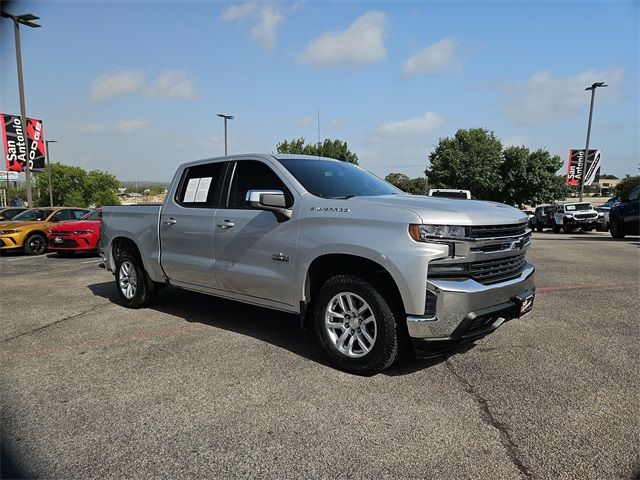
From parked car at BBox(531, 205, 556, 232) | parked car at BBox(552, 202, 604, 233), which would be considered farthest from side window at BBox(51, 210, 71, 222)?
parked car at BBox(531, 205, 556, 232)

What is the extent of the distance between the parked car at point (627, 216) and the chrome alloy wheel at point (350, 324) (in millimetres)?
16084

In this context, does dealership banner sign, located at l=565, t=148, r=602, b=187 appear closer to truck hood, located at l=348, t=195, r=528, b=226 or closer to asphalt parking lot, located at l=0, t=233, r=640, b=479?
asphalt parking lot, located at l=0, t=233, r=640, b=479

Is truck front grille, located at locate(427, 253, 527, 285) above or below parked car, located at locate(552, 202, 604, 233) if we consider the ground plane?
above

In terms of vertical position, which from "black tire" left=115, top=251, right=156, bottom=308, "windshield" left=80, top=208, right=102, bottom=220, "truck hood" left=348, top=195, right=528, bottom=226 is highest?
"truck hood" left=348, top=195, right=528, bottom=226

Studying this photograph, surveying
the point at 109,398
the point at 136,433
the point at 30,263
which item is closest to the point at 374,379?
the point at 136,433

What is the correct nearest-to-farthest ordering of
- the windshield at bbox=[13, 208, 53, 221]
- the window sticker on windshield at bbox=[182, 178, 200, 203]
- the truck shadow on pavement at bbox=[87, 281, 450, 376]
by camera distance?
the truck shadow on pavement at bbox=[87, 281, 450, 376], the window sticker on windshield at bbox=[182, 178, 200, 203], the windshield at bbox=[13, 208, 53, 221]

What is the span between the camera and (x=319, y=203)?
13.7 feet

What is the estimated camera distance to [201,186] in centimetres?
545

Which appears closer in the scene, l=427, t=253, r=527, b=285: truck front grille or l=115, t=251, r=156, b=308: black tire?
l=427, t=253, r=527, b=285: truck front grille

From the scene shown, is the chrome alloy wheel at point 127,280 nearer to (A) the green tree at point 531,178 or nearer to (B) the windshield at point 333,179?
(B) the windshield at point 333,179

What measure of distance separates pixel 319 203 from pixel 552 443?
250 centimetres

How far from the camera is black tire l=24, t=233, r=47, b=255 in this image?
13.9 m

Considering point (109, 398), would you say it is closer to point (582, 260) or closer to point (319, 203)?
point (319, 203)

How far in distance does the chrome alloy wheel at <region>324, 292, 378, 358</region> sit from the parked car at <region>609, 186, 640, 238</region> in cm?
1608
